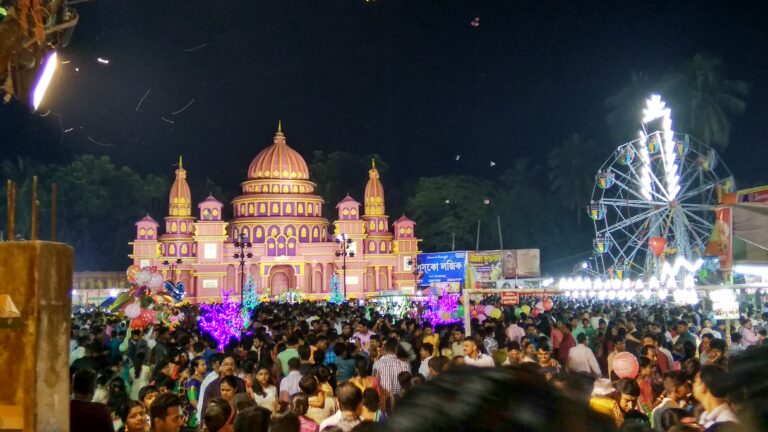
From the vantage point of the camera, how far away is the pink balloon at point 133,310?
15914 mm

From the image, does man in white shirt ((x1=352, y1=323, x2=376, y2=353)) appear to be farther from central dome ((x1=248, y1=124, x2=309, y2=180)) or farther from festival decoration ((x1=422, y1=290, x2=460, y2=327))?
central dome ((x1=248, y1=124, x2=309, y2=180))

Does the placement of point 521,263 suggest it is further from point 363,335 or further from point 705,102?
point 363,335

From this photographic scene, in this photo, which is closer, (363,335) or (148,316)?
(363,335)

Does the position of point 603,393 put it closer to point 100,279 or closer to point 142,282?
point 142,282

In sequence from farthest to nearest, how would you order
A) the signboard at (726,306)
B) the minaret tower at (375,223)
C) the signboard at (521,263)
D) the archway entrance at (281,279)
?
the minaret tower at (375,223) → the archway entrance at (281,279) → the signboard at (521,263) → the signboard at (726,306)

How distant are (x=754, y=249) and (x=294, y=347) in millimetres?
6889

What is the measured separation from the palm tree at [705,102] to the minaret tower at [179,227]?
38415 mm

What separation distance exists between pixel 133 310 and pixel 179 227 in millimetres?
46582

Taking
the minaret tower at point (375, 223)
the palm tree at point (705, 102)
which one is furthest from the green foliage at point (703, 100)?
the minaret tower at point (375, 223)

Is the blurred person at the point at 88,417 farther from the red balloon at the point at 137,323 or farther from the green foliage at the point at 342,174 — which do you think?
the green foliage at the point at 342,174

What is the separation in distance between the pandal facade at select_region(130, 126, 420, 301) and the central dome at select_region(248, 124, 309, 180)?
Answer: 91 millimetres

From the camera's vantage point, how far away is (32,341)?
10.5ft

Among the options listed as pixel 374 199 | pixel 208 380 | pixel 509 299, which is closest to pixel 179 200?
pixel 374 199

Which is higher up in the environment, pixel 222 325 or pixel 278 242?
pixel 278 242
